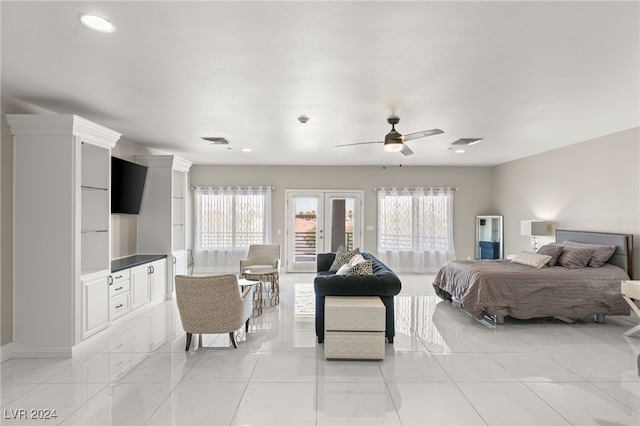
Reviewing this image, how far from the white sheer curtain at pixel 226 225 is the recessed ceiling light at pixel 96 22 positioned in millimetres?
6004

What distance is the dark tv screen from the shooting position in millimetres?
4682

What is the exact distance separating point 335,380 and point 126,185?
4.10m

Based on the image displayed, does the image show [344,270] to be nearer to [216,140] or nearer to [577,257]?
[216,140]

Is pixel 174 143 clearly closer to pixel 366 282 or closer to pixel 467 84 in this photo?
pixel 366 282

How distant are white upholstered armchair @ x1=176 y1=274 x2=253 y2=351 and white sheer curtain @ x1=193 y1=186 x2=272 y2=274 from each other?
455 centimetres

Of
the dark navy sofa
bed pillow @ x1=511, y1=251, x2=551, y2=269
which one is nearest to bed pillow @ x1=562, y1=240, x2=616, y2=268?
bed pillow @ x1=511, y1=251, x2=551, y2=269

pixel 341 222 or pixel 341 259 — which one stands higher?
pixel 341 222

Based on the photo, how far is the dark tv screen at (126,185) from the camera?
15.4 feet

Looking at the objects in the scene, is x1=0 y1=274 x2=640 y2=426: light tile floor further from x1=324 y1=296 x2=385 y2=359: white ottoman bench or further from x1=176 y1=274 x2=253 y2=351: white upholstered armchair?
x1=176 y1=274 x2=253 y2=351: white upholstered armchair

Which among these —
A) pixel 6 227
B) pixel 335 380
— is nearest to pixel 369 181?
pixel 335 380

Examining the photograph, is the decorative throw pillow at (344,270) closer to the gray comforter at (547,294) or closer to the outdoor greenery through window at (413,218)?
the gray comforter at (547,294)

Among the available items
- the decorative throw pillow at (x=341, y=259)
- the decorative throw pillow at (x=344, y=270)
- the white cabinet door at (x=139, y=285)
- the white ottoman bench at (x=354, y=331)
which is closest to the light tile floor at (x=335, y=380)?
the white ottoman bench at (x=354, y=331)

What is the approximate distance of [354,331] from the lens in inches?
132

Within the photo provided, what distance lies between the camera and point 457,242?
8.38m
